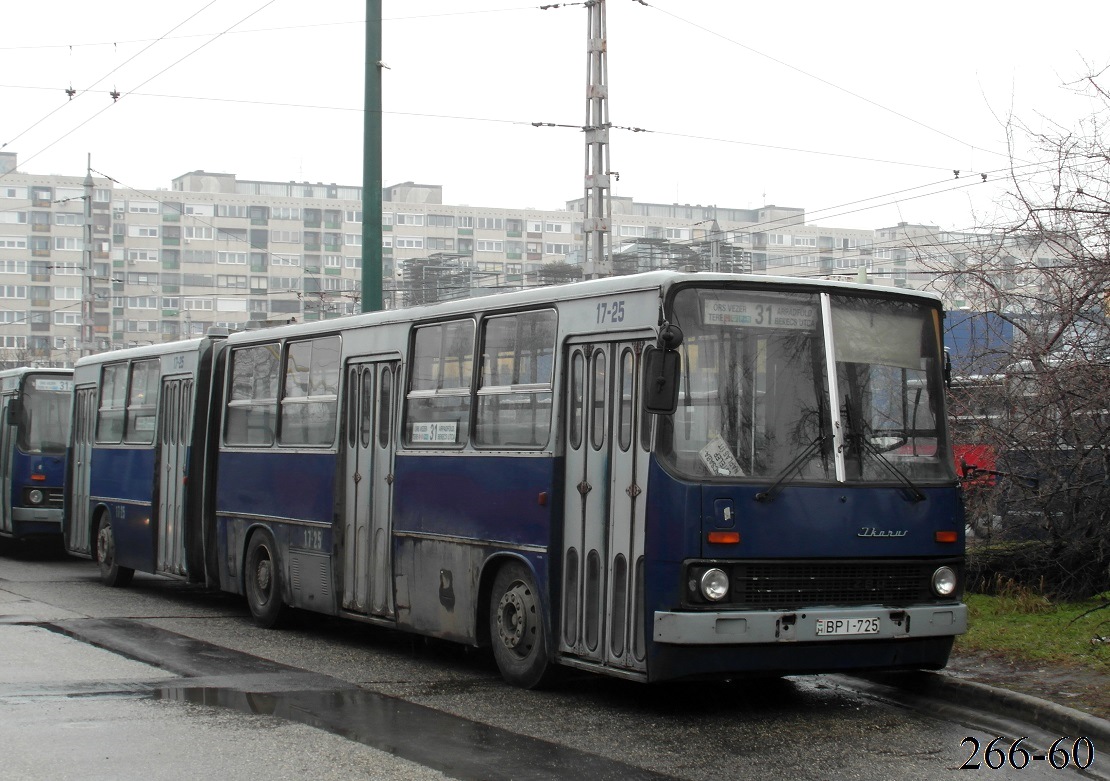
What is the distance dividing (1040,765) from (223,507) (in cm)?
990

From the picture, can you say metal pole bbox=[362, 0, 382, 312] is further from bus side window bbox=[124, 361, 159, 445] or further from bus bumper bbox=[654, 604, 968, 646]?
bus bumper bbox=[654, 604, 968, 646]

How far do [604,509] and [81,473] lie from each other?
486 inches

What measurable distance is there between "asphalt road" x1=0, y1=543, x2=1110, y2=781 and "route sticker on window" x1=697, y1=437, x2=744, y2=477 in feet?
5.10

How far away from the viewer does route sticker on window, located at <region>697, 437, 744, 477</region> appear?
351 inches

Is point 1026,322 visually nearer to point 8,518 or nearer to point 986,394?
point 986,394

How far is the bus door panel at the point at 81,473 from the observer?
765 inches

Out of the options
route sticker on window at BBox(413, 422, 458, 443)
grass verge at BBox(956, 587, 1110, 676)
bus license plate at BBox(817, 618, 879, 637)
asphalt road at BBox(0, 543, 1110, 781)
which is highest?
route sticker on window at BBox(413, 422, 458, 443)

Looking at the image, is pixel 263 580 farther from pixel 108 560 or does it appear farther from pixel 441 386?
pixel 108 560

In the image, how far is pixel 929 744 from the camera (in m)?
8.40

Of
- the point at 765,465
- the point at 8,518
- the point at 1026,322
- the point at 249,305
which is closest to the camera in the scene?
the point at 765,465

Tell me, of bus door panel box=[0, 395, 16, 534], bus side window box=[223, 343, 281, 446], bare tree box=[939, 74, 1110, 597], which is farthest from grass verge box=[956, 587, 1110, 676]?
bus door panel box=[0, 395, 16, 534]

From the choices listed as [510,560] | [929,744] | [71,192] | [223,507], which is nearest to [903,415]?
[929,744]

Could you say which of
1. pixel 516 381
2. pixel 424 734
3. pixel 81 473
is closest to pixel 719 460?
pixel 516 381

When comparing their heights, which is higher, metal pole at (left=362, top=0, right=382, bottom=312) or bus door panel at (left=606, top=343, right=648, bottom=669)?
metal pole at (left=362, top=0, right=382, bottom=312)
